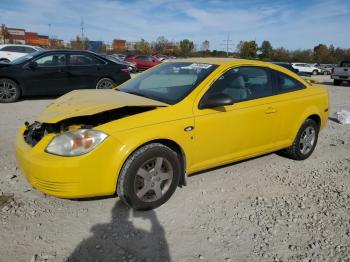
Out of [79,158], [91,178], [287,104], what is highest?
[287,104]

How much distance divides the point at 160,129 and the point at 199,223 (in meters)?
0.98

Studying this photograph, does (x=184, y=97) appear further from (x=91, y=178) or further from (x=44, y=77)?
(x=44, y=77)

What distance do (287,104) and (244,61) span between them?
32.8 inches

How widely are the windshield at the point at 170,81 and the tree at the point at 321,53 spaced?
64538 mm

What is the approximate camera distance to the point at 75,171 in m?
3.00

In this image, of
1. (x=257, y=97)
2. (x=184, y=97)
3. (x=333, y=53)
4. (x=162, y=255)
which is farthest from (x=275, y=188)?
(x=333, y=53)

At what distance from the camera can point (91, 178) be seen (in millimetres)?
3080

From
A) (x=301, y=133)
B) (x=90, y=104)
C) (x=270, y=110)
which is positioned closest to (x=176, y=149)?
(x=90, y=104)

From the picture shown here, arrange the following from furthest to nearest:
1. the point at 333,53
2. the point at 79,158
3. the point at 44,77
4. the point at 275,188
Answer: the point at 333,53 → the point at 44,77 → the point at 275,188 → the point at 79,158

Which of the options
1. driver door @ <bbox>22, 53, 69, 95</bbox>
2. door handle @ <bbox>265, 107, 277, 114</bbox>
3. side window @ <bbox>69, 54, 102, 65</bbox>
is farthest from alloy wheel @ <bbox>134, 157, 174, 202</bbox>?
side window @ <bbox>69, 54, 102, 65</bbox>

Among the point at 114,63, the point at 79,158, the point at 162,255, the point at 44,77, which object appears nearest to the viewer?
the point at 162,255

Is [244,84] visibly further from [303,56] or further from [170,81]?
[303,56]

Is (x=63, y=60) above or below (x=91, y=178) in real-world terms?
above

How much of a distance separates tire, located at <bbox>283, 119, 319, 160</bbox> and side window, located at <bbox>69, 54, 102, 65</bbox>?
6.84 m
